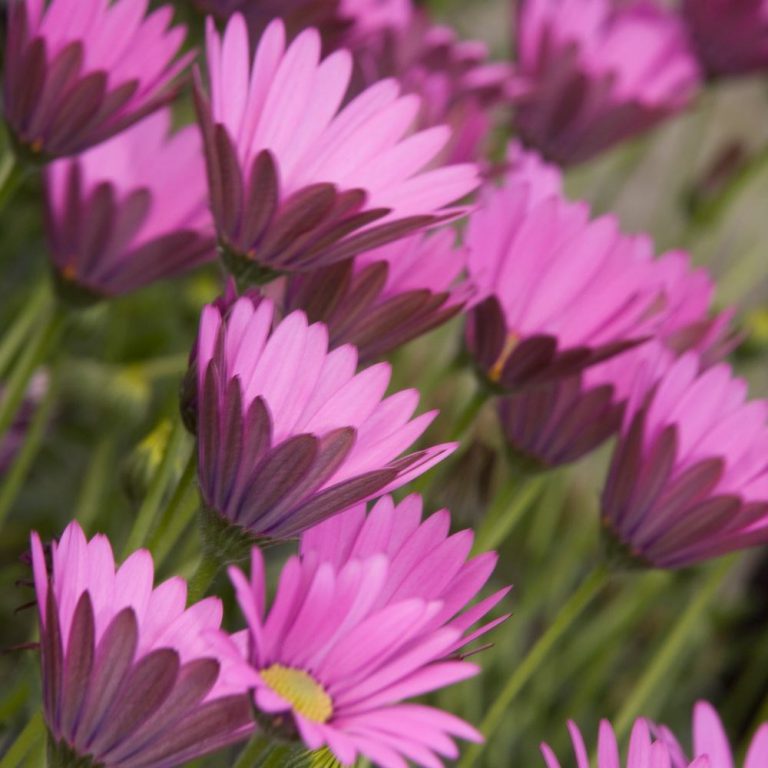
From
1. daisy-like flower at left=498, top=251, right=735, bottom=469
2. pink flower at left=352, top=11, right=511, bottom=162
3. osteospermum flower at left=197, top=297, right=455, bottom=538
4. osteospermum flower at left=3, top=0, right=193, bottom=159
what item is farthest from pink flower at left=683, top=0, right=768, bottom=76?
osteospermum flower at left=197, top=297, right=455, bottom=538

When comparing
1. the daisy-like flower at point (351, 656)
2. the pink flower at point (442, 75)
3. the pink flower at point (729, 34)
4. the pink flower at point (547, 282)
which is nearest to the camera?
the daisy-like flower at point (351, 656)

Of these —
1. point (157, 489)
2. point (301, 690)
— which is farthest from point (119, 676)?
point (157, 489)

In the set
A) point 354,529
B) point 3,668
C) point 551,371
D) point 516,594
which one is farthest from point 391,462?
point 516,594

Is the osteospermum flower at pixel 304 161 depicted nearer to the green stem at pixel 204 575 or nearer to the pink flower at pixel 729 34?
the green stem at pixel 204 575

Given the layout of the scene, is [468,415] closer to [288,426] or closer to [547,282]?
[547,282]

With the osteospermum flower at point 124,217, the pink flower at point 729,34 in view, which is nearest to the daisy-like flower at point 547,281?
the osteospermum flower at point 124,217

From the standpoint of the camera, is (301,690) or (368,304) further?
(368,304)

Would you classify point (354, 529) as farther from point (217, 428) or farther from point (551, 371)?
point (551, 371)
